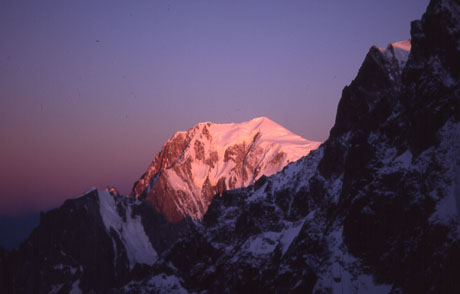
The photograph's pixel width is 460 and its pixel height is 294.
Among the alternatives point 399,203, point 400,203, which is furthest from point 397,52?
point 400,203

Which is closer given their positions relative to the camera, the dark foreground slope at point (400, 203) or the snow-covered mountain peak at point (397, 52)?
the dark foreground slope at point (400, 203)

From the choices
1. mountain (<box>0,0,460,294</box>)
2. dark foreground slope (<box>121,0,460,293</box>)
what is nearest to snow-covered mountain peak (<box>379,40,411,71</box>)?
mountain (<box>0,0,460,294</box>)

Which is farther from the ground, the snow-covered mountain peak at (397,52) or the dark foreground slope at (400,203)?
the snow-covered mountain peak at (397,52)

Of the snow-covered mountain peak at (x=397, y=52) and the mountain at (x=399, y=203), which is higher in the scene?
the snow-covered mountain peak at (x=397, y=52)

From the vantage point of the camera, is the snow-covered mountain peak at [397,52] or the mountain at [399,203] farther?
the snow-covered mountain peak at [397,52]

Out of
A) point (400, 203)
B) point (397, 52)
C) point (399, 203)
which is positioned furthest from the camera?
point (397, 52)

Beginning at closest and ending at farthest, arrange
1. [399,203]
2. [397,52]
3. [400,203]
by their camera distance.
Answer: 1. [400,203]
2. [399,203]
3. [397,52]

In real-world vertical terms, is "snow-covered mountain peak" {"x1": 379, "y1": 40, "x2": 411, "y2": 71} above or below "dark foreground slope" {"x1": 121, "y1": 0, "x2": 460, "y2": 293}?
above

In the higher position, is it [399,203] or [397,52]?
[397,52]

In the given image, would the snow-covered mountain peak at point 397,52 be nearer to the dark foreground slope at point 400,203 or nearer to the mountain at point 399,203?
the mountain at point 399,203

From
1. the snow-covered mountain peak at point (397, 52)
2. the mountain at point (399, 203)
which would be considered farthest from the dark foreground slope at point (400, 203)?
the snow-covered mountain peak at point (397, 52)

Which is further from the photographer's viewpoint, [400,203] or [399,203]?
[399,203]

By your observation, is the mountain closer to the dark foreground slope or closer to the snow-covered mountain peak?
the dark foreground slope

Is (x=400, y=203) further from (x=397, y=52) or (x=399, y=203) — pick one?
(x=397, y=52)
